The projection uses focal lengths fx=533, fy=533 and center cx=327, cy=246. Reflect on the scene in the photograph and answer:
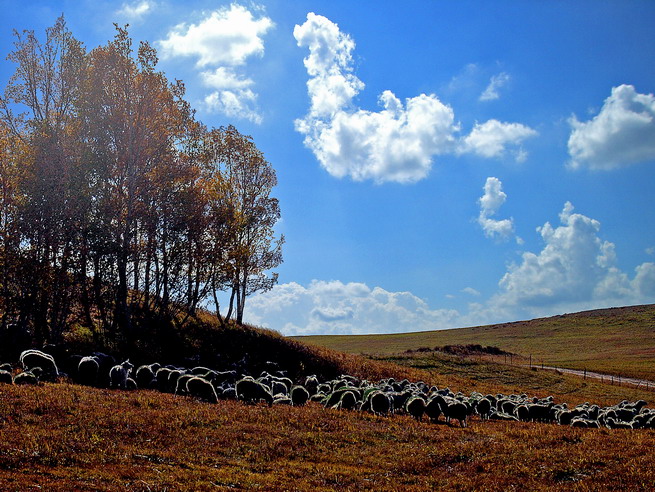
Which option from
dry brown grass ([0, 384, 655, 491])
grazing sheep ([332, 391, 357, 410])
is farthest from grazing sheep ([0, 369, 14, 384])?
grazing sheep ([332, 391, 357, 410])

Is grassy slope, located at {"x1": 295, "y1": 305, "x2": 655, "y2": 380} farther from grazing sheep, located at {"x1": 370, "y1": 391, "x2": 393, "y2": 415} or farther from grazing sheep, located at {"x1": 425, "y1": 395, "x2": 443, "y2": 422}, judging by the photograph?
grazing sheep, located at {"x1": 425, "y1": 395, "x2": 443, "y2": 422}

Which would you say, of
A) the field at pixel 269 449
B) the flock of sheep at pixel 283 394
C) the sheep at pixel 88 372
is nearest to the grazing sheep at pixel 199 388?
the flock of sheep at pixel 283 394

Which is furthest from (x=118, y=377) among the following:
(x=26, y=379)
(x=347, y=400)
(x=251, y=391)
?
(x=347, y=400)

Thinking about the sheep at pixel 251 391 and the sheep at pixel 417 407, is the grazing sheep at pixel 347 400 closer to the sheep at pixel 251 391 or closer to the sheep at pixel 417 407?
the sheep at pixel 417 407

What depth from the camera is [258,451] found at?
14.3 m

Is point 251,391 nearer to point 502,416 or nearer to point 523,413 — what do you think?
point 502,416

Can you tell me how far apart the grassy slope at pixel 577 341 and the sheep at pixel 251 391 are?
1814 inches

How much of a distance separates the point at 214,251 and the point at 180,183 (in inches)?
226

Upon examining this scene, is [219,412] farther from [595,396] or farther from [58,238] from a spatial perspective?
[595,396]

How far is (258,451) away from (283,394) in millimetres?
10618

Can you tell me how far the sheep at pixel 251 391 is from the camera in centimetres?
2267

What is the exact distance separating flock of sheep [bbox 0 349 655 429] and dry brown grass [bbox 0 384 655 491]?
7.77 feet

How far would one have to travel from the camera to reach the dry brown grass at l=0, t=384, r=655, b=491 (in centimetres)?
1155

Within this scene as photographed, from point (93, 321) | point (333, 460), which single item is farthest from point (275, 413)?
point (93, 321)
